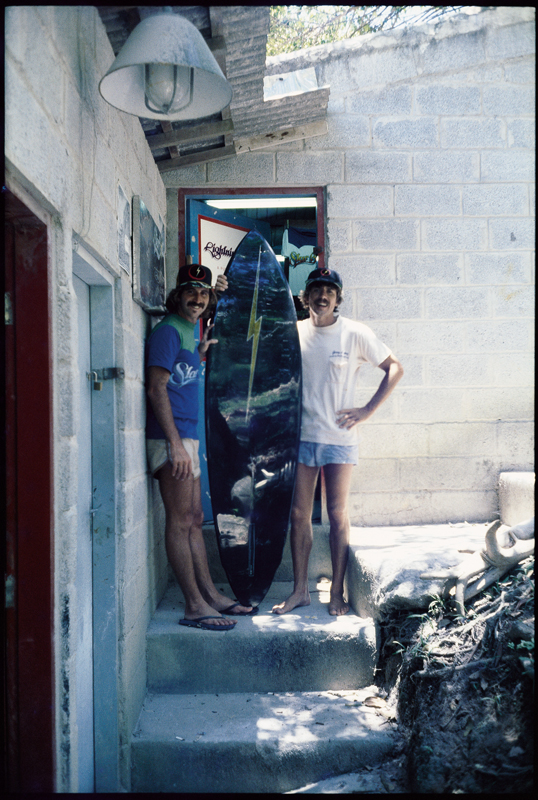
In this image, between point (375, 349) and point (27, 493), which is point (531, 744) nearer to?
point (27, 493)

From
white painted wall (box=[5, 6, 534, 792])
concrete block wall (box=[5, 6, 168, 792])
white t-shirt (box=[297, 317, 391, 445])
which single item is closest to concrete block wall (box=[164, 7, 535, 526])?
white painted wall (box=[5, 6, 534, 792])

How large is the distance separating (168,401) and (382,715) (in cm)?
166

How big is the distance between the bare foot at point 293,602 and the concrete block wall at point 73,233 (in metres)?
0.68

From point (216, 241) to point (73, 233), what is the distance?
230 cm

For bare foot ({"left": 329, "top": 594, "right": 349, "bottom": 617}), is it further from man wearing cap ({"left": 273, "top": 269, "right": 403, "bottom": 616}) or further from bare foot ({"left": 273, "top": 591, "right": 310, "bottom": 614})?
bare foot ({"left": 273, "top": 591, "right": 310, "bottom": 614})

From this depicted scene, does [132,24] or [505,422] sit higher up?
[132,24]

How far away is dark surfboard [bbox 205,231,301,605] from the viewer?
10.8 feet

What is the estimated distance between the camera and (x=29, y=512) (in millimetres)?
1561

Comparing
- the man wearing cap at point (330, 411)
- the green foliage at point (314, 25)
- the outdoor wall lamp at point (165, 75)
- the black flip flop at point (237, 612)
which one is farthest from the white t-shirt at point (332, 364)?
the green foliage at point (314, 25)

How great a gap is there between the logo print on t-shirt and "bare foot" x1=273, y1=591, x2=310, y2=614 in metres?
1.24

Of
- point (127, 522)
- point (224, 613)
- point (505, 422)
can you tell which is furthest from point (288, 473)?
A: point (505, 422)

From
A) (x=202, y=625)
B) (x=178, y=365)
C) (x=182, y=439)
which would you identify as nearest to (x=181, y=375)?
(x=178, y=365)

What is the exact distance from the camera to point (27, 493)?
61.4 inches

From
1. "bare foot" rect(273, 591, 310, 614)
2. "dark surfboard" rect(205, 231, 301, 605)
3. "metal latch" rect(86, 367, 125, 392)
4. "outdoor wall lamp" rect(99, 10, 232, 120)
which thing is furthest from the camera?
"dark surfboard" rect(205, 231, 301, 605)
